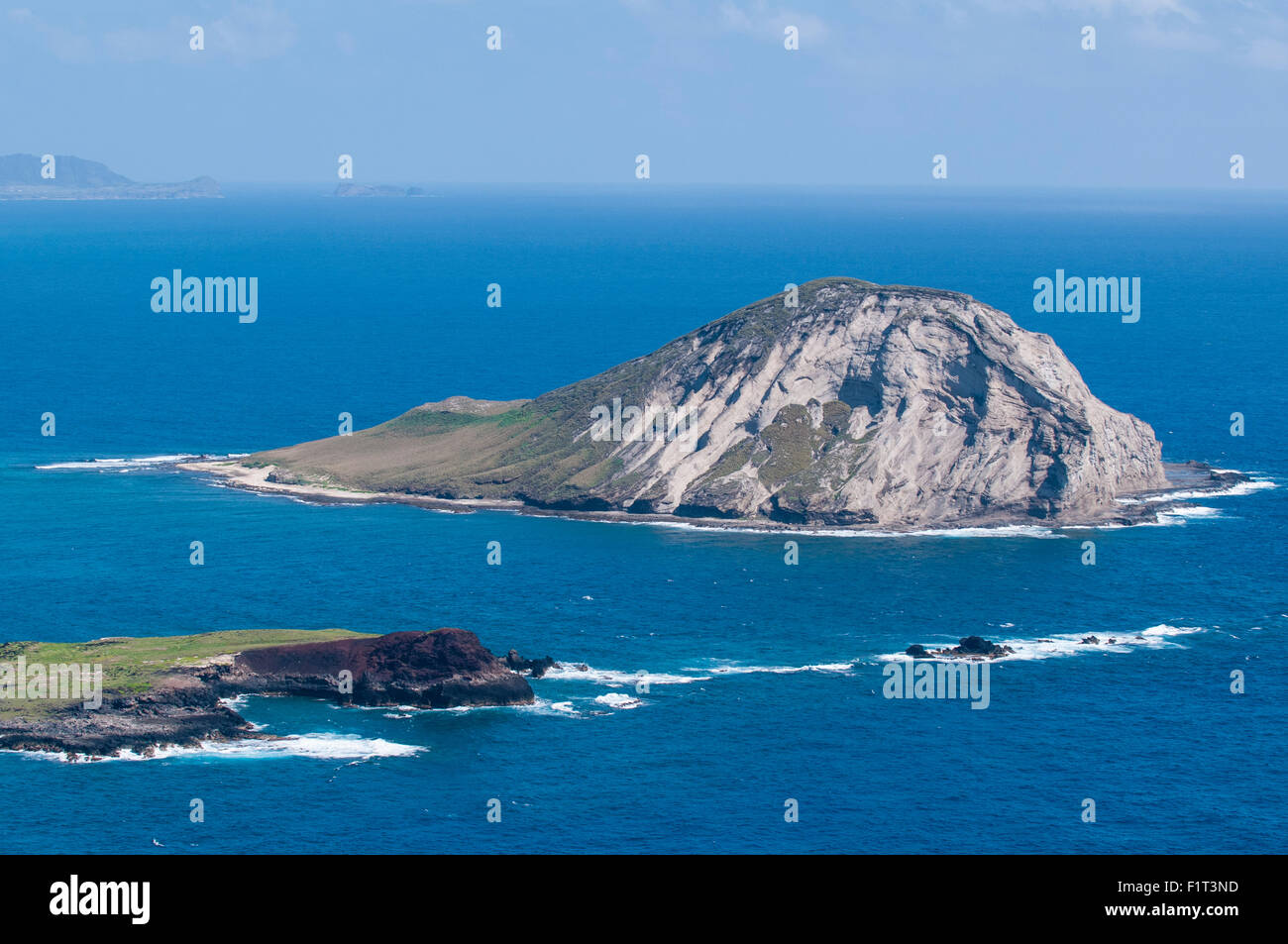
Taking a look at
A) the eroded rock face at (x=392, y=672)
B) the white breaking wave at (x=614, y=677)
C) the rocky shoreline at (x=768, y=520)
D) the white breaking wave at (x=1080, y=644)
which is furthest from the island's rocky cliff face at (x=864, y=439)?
the eroded rock face at (x=392, y=672)

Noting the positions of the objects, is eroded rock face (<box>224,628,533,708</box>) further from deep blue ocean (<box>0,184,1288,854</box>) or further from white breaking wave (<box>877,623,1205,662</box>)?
white breaking wave (<box>877,623,1205,662</box>)

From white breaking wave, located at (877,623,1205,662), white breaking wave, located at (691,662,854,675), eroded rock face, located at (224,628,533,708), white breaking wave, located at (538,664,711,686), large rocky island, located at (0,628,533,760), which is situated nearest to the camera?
large rocky island, located at (0,628,533,760)

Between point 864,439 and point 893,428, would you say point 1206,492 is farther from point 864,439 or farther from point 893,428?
point 864,439

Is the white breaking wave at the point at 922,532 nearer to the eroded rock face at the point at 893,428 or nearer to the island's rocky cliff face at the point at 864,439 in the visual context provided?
the island's rocky cliff face at the point at 864,439

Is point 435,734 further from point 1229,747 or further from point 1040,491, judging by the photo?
point 1040,491

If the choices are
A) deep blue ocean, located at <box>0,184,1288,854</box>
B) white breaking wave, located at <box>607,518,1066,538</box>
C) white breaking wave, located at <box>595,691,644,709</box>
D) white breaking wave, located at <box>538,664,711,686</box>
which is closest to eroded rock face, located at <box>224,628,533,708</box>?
deep blue ocean, located at <box>0,184,1288,854</box>

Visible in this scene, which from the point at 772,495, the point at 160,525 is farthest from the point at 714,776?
the point at 160,525
